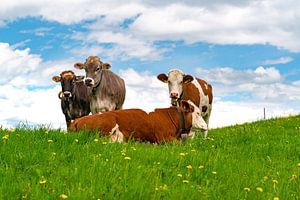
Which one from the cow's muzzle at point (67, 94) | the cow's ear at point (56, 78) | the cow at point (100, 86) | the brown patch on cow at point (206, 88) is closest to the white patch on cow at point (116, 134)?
the cow at point (100, 86)

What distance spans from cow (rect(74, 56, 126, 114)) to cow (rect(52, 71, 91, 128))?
1098 mm

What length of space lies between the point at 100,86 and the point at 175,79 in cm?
406

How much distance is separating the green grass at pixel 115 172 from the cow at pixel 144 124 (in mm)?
1692

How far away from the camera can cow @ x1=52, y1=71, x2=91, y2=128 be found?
20.5m

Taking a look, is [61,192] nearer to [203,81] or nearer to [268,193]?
[268,193]

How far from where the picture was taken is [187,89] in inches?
703

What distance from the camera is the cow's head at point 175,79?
660 inches

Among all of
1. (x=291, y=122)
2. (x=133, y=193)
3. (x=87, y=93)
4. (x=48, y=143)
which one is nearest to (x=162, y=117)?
(x=48, y=143)

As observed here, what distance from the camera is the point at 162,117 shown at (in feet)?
41.8

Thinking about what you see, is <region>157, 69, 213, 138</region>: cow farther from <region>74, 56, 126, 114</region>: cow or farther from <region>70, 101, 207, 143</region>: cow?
<region>74, 56, 126, 114</region>: cow

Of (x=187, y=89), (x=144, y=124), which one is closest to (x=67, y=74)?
(x=187, y=89)

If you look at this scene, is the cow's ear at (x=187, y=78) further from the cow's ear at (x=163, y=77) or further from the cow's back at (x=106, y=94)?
the cow's back at (x=106, y=94)

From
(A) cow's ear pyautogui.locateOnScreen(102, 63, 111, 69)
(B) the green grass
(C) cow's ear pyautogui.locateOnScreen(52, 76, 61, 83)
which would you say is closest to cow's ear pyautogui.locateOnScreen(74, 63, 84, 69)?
(A) cow's ear pyautogui.locateOnScreen(102, 63, 111, 69)

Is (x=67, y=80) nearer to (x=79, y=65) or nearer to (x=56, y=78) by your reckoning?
(x=56, y=78)
